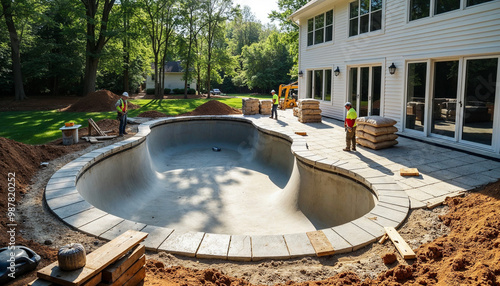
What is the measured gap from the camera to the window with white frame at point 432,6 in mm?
9614

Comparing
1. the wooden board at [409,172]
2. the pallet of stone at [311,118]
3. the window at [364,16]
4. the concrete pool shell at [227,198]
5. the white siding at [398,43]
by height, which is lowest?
the concrete pool shell at [227,198]

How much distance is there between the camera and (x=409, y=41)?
1173cm

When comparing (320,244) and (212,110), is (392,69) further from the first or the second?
(212,110)

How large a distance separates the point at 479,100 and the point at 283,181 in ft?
19.7

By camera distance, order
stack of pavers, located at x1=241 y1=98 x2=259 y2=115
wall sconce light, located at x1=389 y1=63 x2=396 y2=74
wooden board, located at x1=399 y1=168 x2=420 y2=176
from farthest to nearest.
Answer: stack of pavers, located at x1=241 y1=98 x2=259 y2=115 < wall sconce light, located at x1=389 y1=63 x2=396 y2=74 < wooden board, located at x1=399 y1=168 x2=420 y2=176

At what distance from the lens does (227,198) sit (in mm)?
9445

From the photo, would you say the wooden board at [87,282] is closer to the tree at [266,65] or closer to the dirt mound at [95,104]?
the dirt mound at [95,104]

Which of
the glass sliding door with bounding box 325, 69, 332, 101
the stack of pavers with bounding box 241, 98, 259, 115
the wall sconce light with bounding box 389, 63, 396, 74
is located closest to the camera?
the wall sconce light with bounding box 389, 63, 396, 74

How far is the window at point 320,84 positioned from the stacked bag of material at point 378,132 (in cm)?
788

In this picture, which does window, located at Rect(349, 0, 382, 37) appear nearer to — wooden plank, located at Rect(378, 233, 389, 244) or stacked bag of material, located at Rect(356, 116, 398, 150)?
stacked bag of material, located at Rect(356, 116, 398, 150)

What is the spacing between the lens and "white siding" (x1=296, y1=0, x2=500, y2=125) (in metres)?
9.03

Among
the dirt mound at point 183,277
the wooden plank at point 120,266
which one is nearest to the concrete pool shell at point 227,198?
the dirt mound at point 183,277

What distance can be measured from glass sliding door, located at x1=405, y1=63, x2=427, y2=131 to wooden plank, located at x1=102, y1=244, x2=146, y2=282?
1081 centimetres

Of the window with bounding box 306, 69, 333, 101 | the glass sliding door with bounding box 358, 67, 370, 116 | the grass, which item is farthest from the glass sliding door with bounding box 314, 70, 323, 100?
the grass
